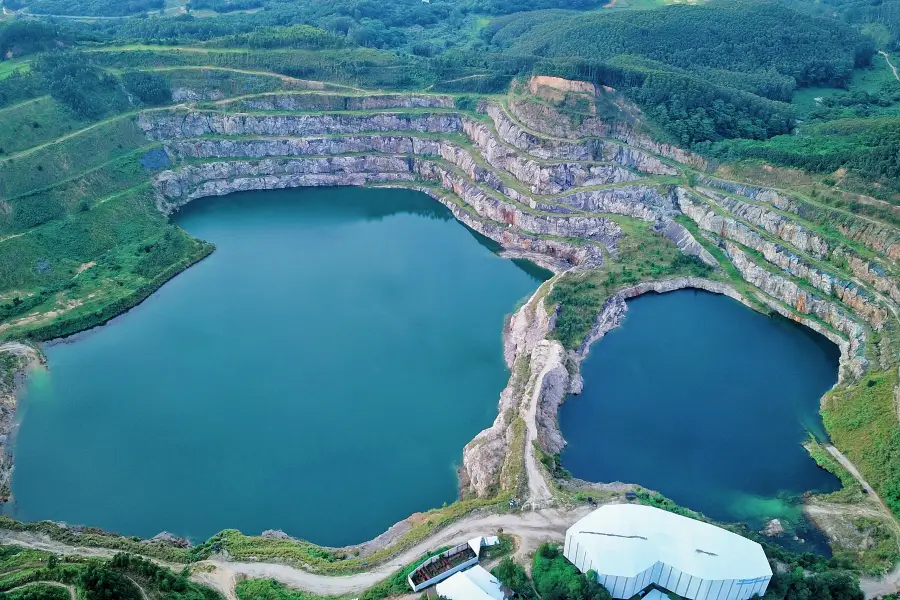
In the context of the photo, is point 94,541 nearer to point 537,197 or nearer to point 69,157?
point 69,157

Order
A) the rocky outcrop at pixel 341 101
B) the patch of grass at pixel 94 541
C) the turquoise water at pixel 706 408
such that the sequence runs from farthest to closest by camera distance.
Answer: the rocky outcrop at pixel 341 101
the turquoise water at pixel 706 408
the patch of grass at pixel 94 541

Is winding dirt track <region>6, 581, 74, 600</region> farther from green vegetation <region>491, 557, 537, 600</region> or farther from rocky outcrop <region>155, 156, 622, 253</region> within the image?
rocky outcrop <region>155, 156, 622, 253</region>

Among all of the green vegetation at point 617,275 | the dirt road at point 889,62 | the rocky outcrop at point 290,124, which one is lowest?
the green vegetation at point 617,275

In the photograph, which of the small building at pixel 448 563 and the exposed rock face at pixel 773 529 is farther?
the exposed rock face at pixel 773 529

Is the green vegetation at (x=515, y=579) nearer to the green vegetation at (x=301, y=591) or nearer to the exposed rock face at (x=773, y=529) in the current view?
the green vegetation at (x=301, y=591)

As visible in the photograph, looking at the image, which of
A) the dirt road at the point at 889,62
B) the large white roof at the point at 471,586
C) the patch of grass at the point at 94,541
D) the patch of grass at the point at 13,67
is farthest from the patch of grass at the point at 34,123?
the dirt road at the point at 889,62

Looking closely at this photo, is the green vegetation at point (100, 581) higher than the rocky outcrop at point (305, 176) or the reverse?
the reverse

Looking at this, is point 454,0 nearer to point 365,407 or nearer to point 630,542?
point 365,407
